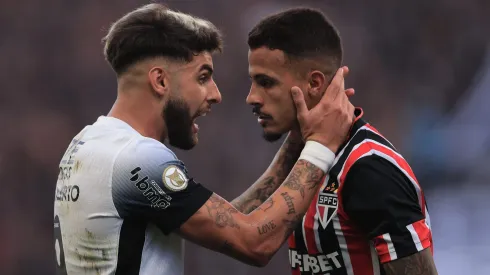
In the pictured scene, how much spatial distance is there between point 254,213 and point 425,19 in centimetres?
479

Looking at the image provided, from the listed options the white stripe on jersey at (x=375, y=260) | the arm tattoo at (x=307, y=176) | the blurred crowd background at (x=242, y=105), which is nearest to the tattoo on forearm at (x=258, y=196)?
the arm tattoo at (x=307, y=176)

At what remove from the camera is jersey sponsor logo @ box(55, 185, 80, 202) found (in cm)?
273

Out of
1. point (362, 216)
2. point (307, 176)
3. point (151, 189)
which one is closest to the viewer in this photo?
point (151, 189)

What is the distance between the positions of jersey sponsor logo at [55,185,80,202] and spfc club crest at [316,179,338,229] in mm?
911

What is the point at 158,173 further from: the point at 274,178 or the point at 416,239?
the point at 274,178

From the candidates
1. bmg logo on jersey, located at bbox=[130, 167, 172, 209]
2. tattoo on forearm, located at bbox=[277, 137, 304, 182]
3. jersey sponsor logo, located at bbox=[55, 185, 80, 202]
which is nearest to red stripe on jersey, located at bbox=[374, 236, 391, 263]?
bmg logo on jersey, located at bbox=[130, 167, 172, 209]

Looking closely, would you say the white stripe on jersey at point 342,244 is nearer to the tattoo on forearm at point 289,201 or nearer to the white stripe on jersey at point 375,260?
the white stripe on jersey at point 375,260

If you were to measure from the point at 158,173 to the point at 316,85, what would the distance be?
33.4 inches

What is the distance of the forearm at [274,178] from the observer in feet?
11.6

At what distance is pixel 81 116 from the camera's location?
6.61 m

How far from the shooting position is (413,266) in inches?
105

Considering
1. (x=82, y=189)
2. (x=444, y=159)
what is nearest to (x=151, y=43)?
(x=82, y=189)

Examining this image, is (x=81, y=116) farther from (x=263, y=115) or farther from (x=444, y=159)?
(x=263, y=115)

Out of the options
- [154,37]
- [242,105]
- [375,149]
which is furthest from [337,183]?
[242,105]
